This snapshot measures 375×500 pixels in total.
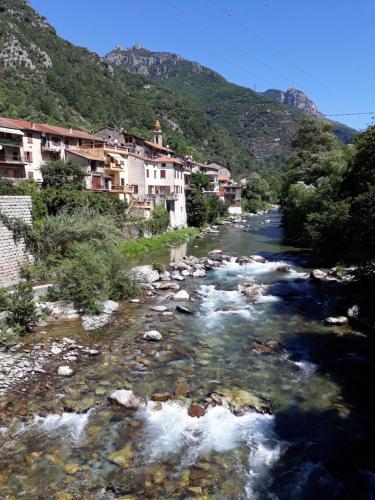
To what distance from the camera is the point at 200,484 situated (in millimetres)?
8500

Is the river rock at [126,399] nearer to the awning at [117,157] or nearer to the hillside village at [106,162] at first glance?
the hillside village at [106,162]

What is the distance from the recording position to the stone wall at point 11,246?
68.0ft

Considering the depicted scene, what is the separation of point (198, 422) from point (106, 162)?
3738 cm

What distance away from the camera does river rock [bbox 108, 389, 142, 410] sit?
37.1ft

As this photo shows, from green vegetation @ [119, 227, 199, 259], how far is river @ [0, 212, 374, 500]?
1608cm

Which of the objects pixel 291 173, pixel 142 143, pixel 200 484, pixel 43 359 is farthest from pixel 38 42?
pixel 200 484

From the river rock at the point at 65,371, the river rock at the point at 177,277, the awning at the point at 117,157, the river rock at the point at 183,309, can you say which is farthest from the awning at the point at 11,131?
the river rock at the point at 65,371

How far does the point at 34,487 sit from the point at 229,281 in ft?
64.3

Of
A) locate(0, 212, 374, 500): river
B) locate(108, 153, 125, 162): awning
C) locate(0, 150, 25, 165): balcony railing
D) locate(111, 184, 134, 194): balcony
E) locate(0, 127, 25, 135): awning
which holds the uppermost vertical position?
locate(0, 127, 25, 135): awning

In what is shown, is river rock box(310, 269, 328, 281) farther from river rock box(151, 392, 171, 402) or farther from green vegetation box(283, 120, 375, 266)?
river rock box(151, 392, 171, 402)

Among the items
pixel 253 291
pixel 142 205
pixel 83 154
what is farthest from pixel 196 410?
pixel 83 154

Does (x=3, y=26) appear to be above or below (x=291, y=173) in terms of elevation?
above

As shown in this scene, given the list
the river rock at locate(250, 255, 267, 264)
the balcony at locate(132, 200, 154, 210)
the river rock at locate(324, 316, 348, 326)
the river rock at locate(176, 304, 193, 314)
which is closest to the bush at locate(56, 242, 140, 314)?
the river rock at locate(176, 304, 193, 314)

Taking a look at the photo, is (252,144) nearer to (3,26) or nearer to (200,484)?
(3,26)
